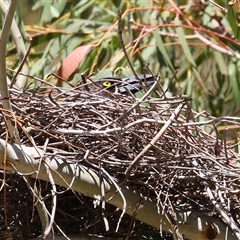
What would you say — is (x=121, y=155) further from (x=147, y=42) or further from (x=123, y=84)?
(x=147, y=42)

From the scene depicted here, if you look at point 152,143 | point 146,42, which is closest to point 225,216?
point 152,143

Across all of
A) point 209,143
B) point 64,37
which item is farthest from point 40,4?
point 209,143

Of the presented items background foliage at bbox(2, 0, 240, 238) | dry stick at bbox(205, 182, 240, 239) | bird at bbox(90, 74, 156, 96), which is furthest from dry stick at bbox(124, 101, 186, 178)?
background foliage at bbox(2, 0, 240, 238)

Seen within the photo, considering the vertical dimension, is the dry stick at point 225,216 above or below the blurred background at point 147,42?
above

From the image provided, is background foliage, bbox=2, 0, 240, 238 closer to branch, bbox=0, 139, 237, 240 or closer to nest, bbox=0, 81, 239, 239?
nest, bbox=0, 81, 239, 239

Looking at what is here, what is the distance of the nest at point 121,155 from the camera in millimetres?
1693

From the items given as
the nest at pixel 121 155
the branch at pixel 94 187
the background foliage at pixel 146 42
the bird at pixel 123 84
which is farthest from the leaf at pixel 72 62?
the branch at pixel 94 187

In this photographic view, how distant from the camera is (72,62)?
9.77ft

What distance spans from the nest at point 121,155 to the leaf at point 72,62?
95 centimetres

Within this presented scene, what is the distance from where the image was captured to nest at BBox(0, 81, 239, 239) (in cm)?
169

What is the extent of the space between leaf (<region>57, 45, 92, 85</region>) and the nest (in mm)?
952

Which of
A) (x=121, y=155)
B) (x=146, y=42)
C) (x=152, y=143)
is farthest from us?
(x=146, y=42)

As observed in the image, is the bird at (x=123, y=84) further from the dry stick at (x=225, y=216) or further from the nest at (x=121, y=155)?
the dry stick at (x=225, y=216)

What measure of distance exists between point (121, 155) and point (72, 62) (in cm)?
128
